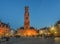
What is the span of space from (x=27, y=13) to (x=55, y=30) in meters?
70.3

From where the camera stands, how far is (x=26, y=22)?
517 ft

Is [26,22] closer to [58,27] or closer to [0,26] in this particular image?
[0,26]

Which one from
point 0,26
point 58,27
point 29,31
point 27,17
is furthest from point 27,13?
point 58,27

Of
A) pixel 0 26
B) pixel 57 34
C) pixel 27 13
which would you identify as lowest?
pixel 57 34

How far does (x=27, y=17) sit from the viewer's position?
160m

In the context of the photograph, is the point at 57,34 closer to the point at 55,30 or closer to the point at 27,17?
the point at 55,30

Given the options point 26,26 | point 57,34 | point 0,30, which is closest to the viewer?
point 57,34

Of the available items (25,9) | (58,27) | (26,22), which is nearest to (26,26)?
(26,22)

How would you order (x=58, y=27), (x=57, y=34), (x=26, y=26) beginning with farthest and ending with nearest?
(x=26, y=26) < (x=58, y=27) < (x=57, y=34)

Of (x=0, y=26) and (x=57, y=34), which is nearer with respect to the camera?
(x=57, y=34)

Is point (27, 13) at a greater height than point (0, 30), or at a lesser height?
greater

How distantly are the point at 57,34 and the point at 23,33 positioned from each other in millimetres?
73323

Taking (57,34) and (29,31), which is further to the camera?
(29,31)

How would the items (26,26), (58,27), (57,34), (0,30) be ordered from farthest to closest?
(26,26), (0,30), (58,27), (57,34)
